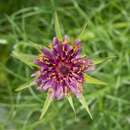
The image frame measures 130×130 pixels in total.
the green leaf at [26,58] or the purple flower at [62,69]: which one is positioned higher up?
the green leaf at [26,58]

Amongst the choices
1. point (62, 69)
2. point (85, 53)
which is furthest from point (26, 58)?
point (85, 53)

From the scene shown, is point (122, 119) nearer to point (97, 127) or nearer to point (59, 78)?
point (97, 127)

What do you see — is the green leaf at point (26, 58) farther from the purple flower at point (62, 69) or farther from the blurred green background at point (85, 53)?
the blurred green background at point (85, 53)

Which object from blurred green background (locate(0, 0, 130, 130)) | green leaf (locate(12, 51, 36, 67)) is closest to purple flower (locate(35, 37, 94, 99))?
green leaf (locate(12, 51, 36, 67))

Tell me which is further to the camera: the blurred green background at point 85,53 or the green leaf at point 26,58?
the blurred green background at point 85,53

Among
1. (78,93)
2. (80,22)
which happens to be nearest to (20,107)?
(80,22)

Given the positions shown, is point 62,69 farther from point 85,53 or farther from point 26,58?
point 85,53

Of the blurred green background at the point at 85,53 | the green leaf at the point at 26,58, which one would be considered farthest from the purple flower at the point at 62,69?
the blurred green background at the point at 85,53
